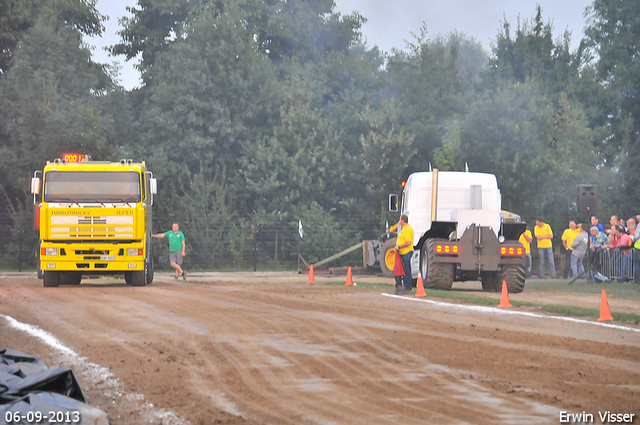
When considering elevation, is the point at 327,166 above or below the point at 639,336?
above

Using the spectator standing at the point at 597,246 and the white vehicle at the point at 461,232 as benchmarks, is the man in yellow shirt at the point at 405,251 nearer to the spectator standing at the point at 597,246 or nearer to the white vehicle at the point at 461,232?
the white vehicle at the point at 461,232

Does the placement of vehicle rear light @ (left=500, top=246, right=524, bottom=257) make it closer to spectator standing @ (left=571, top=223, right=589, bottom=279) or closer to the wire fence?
the wire fence

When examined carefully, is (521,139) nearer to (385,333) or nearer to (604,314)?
(604,314)

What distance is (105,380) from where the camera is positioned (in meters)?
8.68

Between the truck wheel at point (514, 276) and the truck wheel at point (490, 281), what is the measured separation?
0.59 meters

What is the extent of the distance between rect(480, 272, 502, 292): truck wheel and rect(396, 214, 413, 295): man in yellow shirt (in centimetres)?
284

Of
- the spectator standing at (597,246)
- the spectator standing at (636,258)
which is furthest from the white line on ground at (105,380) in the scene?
the spectator standing at (597,246)

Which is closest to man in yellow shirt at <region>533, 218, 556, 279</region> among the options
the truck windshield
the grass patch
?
the grass patch

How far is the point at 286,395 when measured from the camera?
786 centimetres

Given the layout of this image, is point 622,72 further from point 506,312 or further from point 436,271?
point 506,312

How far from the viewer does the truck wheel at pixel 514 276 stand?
21.8 m

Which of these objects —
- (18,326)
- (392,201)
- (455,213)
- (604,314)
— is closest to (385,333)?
(604,314)

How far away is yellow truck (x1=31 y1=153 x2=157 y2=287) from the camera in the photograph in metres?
22.8

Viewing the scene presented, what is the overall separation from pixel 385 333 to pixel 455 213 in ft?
33.7
